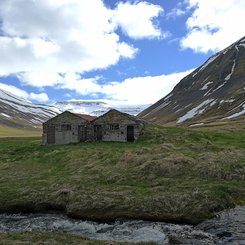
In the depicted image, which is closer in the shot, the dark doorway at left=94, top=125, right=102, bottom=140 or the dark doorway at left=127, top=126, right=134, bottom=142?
the dark doorway at left=127, top=126, right=134, bottom=142

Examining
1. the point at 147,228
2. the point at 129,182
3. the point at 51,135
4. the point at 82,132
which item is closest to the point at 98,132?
the point at 82,132

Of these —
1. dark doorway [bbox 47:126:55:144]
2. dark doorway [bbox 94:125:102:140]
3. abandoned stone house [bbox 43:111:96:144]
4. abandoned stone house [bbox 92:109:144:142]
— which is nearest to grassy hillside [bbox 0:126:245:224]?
abandoned stone house [bbox 92:109:144:142]

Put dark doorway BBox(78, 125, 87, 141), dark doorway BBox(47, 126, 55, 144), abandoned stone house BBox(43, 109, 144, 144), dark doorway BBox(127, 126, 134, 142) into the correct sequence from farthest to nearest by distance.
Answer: dark doorway BBox(47, 126, 55, 144)
dark doorway BBox(78, 125, 87, 141)
abandoned stone house BBox(43, 109, 144, 144)
dark doorway BBox(127, 126, 134, 142)

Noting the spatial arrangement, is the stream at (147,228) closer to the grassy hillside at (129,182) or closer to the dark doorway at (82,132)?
the grassy hillside at (129,182)

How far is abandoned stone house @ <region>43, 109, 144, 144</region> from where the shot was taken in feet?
238

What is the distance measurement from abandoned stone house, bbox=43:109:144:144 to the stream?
131 ft

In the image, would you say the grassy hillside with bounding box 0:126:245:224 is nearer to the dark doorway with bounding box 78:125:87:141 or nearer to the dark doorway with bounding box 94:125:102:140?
the dark doorway with bounding box 94:125:102:140

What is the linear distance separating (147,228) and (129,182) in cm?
1182

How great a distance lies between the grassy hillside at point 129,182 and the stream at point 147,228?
3.59 ft

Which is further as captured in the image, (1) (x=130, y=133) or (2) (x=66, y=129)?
(2) (x=66, y=129)

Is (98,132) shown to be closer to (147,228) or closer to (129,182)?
(129,182)

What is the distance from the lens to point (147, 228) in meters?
29.1

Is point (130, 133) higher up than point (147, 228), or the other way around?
point (130, 133)

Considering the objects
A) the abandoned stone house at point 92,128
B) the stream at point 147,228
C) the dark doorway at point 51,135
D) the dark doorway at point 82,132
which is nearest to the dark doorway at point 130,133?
the abandoned stone house at point 92,128
